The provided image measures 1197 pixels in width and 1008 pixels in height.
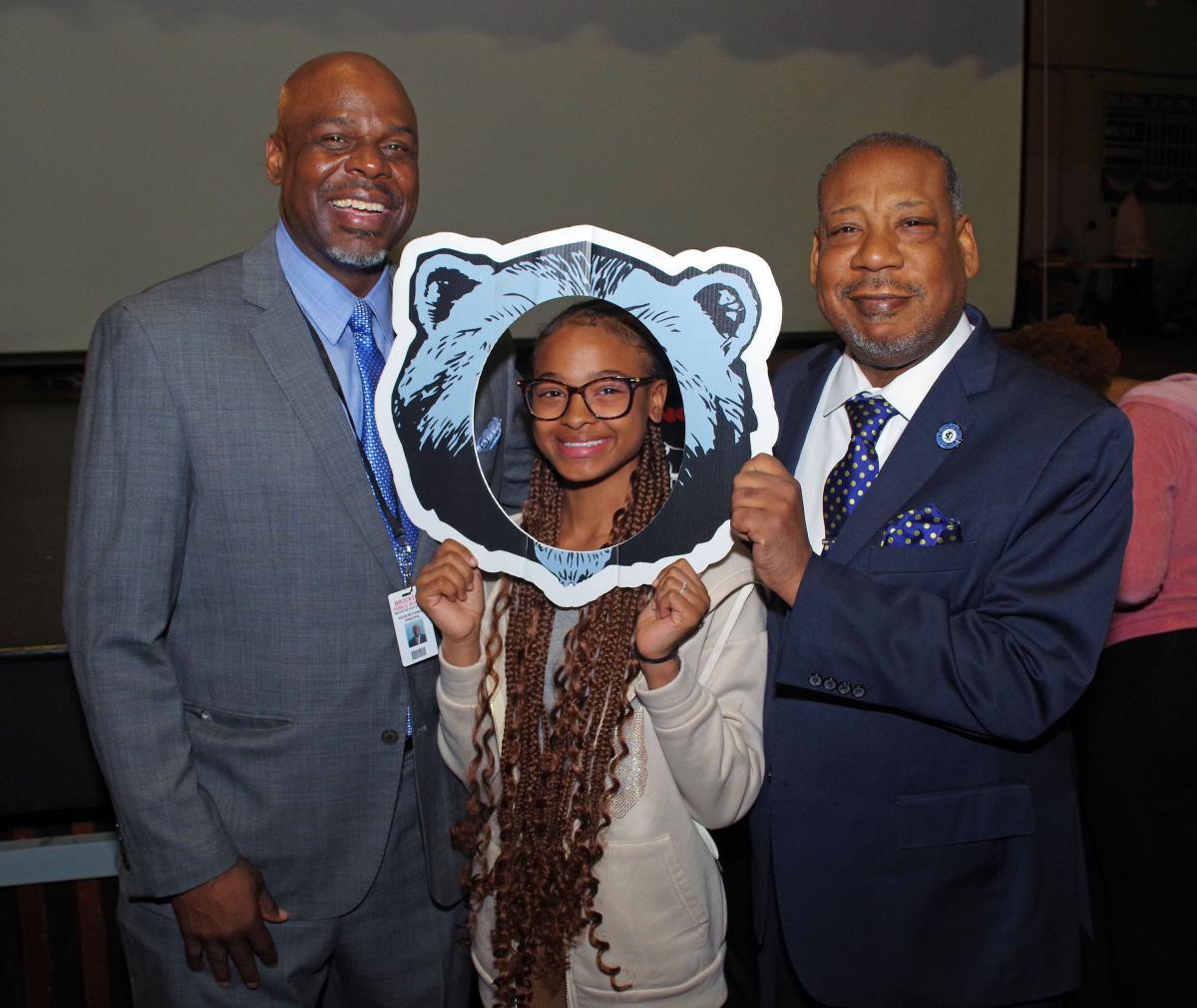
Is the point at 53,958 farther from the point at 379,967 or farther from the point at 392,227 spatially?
the point at 392,227

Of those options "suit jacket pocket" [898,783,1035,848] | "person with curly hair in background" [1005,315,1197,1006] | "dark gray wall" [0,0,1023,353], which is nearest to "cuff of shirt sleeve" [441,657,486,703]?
"suit jacket pocket" [898,783,1035,848]

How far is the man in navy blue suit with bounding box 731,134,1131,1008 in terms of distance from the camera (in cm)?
137

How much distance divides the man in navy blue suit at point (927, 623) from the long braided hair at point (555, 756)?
0.68 feet

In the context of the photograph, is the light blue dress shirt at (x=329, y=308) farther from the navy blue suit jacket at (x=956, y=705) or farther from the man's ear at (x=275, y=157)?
the navy blue suit jacket at (x=956, y=705)

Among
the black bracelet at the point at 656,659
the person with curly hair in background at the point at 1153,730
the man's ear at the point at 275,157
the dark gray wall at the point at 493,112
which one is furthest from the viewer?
the dark gray wall at the point at 493,112

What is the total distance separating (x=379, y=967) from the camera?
65.9 inches

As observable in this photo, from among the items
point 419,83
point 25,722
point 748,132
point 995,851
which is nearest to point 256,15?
point 419,83

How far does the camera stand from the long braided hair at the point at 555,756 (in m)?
1.44

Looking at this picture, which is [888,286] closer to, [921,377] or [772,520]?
[921,377]

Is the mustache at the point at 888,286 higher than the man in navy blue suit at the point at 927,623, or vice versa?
the mustache at the point at 888,286

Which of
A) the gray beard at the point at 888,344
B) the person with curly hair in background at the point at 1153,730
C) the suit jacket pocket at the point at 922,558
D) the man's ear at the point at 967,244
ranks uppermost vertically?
the man's ear at the point at 967,244

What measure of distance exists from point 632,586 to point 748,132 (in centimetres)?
473

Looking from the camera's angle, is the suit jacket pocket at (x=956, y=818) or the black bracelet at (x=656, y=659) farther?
the suit jacket pocket at (x=956, y=818)

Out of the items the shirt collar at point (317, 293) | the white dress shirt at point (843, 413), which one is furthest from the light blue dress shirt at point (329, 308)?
the white dress shirt at point (843, 413)
